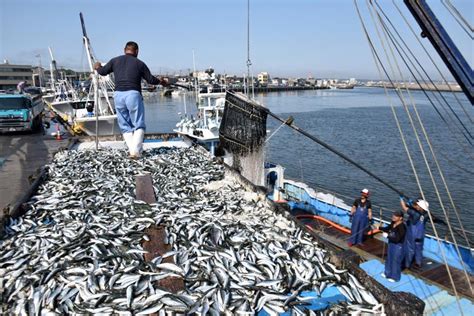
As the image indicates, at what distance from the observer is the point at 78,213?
22.7 ft

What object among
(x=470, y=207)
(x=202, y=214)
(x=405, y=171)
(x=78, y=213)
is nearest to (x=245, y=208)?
(x=202, y=214)

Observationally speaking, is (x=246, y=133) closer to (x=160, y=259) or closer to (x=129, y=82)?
(x=129, y=82)

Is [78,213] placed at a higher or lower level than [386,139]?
higher

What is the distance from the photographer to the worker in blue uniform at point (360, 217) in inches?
411

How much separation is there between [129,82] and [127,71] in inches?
12.9

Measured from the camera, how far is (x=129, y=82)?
10047 mm

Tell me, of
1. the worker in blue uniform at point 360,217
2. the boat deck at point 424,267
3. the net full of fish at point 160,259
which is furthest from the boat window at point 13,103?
the worker in blue uniform at point 360,217

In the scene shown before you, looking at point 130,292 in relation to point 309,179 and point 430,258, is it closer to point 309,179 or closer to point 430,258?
point 430,258

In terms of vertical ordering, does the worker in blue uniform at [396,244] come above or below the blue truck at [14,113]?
below

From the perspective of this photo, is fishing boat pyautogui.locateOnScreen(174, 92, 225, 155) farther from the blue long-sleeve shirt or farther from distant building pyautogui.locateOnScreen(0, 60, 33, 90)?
distant building pyautogui.locateOnScreen(0, 60, 33, 90)

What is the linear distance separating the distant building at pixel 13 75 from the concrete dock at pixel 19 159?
106m

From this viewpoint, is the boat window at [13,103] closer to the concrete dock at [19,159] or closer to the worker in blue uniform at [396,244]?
the concrete dock at [19,159]

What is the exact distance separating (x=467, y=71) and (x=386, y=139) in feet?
115

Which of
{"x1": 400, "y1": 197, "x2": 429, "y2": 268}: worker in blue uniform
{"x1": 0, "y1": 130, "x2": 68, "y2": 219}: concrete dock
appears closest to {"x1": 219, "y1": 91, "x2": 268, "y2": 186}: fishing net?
{"x1": 400, "y1": 197, "x2": 429, "y2": 268}: worker in blue uniform
